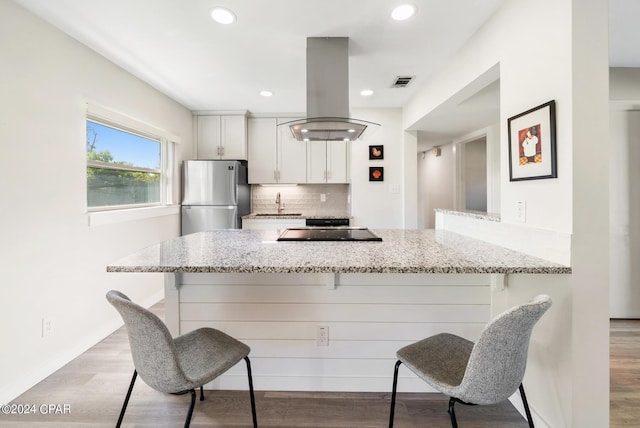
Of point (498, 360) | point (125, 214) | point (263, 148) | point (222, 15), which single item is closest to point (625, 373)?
point (498, 360)

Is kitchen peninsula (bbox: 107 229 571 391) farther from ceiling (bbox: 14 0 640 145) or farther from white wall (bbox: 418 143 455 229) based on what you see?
white wall (bbox: 418 143 455 229)

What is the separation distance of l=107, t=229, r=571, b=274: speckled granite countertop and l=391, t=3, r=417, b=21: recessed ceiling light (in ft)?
4.67

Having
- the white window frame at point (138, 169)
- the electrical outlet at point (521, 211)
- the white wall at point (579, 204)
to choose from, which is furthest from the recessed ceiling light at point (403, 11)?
the white window frame at point (138, 169)

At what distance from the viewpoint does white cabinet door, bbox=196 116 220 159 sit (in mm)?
4410

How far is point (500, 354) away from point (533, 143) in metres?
1.07

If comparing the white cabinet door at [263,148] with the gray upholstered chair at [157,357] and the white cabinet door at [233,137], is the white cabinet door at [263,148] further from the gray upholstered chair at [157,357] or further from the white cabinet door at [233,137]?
the gray upholstered chair at [157,357]

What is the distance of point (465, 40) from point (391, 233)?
4.93ft

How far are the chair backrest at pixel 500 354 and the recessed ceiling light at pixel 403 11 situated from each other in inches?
69.3

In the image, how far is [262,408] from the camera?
174 cm

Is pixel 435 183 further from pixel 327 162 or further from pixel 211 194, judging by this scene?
pixel 211 194

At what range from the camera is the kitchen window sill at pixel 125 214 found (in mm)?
2574

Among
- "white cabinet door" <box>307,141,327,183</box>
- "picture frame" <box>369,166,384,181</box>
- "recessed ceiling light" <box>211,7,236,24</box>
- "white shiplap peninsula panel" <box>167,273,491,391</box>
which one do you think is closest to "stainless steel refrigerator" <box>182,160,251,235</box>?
"white cabinet door" <box>307,141,327,183</box>

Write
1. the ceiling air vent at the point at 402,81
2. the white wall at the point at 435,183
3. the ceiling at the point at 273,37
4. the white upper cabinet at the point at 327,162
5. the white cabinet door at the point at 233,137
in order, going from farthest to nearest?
the white wall at the point at 435,183 < the white upper cabinet at the point at 327,162 < the white cabinet door at the point at 233,137 < the ceiling air vent at the point at 402,81 < the ceiling at the point at 273,37

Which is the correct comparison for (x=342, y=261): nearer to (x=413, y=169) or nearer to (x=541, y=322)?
(x=541, y=322)
